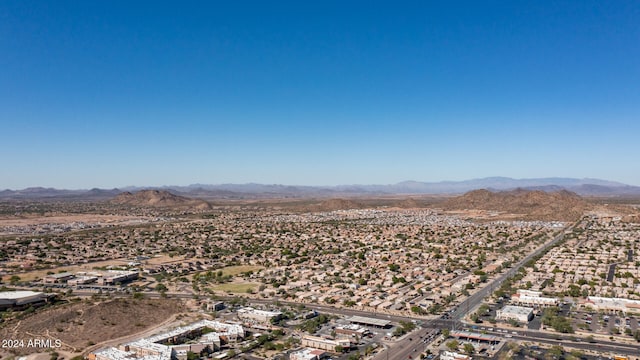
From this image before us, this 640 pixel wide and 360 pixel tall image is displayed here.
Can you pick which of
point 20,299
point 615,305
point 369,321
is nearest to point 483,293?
point 615,305

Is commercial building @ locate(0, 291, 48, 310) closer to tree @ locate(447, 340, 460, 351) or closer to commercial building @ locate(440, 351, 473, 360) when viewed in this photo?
commercial building @ locate(440, 351, 473, 360)

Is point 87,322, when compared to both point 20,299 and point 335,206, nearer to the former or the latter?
point 20,299

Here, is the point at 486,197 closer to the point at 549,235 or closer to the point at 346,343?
the point at 549,235

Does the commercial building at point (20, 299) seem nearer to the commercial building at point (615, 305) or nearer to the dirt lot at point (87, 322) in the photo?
the dirt lot at point (87, 322)

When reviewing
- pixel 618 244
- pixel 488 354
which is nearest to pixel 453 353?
pixel 488 354

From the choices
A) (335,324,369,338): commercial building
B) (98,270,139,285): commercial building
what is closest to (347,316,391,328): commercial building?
(335,324,369,338): commercial building
